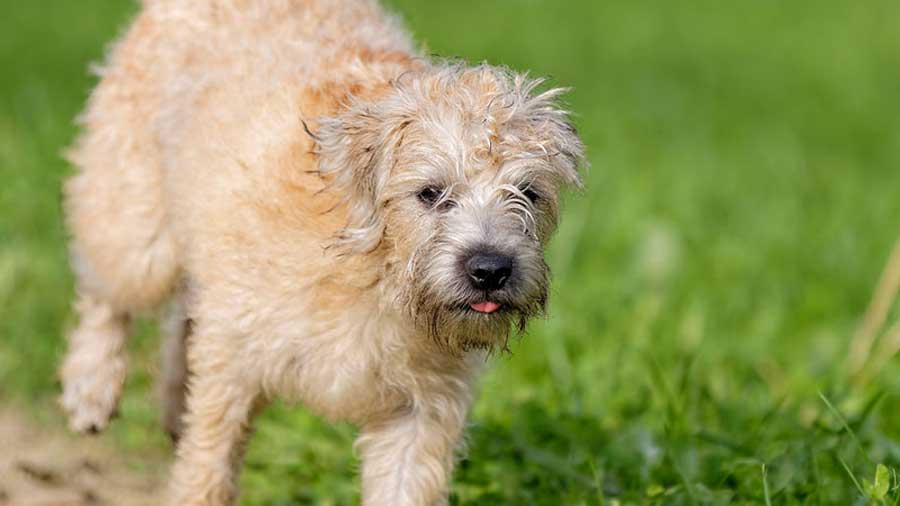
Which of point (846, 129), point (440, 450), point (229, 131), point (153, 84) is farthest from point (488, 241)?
point (846, 129)

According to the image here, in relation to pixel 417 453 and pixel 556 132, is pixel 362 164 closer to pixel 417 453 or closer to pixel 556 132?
pixel 556 132

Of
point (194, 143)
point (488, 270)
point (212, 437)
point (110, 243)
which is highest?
point (488, 270)

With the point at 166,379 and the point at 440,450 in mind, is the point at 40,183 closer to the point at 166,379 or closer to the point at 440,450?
the point at 166,379

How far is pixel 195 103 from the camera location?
5508 mm

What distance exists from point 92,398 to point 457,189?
7.81 ft

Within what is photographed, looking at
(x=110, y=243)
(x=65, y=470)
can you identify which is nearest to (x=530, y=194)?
(x=110, y=243)

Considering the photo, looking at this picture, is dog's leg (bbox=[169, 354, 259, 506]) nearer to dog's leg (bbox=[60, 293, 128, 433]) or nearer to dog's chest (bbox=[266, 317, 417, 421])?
dog's chest (bbox=[266, 317, 417, 421])

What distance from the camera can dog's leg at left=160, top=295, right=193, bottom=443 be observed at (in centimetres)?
638

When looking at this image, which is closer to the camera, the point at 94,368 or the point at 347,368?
the point at 347,368

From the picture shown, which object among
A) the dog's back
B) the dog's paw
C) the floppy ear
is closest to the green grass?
the floppy ear

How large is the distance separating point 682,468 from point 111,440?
267 centimetres

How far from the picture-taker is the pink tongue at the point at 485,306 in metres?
4.40

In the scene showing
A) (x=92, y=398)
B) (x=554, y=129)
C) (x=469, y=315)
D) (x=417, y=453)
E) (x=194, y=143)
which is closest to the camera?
(x=469, y=315)

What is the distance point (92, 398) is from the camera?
613cm
